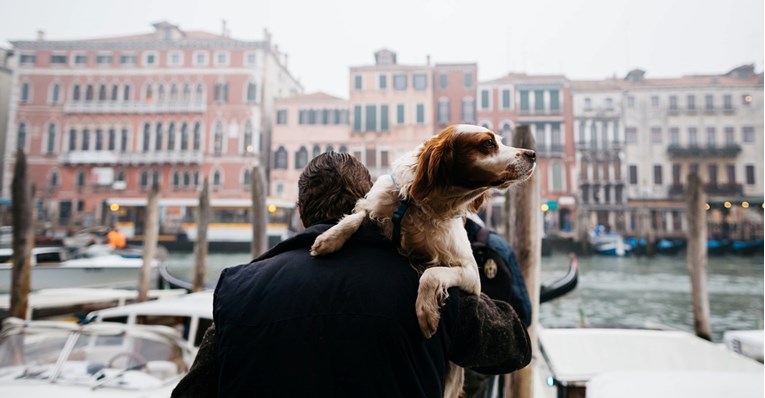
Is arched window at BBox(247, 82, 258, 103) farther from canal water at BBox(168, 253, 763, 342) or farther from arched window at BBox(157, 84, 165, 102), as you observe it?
canal water at BBox(168, 253, 763, 342)

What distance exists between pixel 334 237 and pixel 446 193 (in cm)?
37

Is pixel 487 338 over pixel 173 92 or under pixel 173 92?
under

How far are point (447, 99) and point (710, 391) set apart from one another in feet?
106

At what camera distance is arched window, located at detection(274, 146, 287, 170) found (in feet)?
110

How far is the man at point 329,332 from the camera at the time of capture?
962 millimetres

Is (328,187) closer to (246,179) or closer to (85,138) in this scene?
(246,179)

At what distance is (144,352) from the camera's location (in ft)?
12.2

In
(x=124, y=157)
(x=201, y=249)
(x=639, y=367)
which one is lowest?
(x=639, y=367)

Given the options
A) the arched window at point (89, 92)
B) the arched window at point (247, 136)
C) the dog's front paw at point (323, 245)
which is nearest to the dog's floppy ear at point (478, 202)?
the dog's front paw at point (323, 245)

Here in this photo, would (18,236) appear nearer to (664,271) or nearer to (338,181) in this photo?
(338,181)

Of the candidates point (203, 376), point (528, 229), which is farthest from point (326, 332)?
point (528, 229)

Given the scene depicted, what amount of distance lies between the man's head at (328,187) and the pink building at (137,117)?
3286 cm

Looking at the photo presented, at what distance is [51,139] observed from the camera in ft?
→ 112

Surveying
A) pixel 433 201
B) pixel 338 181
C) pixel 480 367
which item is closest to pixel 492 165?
pixel 433 201
